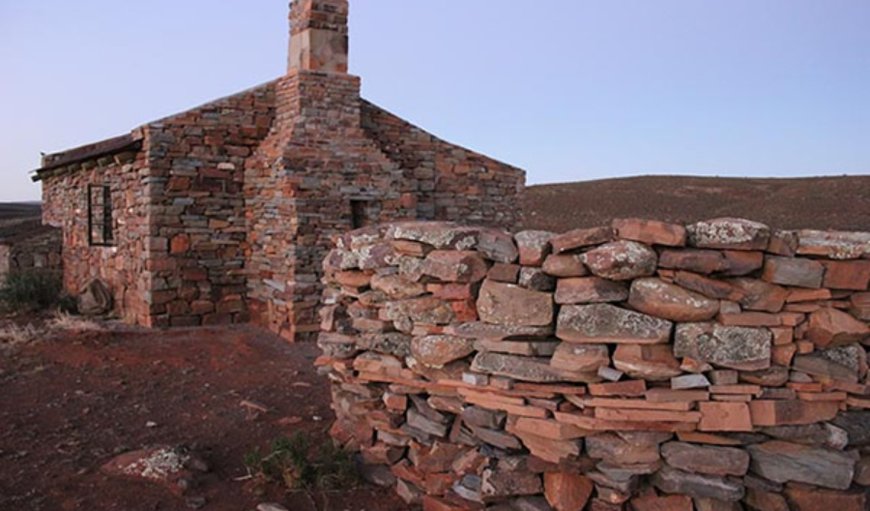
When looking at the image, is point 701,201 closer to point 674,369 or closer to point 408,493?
point 408,493

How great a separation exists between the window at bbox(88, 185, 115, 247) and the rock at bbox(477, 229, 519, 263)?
10.4 meters

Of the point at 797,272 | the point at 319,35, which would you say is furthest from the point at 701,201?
the point at 797,272

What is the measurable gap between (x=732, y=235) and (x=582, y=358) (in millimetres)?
1089

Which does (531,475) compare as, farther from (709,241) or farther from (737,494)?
(709,241)

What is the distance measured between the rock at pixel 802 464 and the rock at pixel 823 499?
0.04m

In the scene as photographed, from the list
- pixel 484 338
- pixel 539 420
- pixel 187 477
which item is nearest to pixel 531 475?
pixel 539 420

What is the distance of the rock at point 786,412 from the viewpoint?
4102mm

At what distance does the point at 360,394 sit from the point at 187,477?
1413 mm

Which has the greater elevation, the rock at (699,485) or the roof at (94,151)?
the roof at (94,151)

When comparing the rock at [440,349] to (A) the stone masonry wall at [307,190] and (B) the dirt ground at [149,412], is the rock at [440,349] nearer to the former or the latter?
(B) the dirt ground at [149,412]

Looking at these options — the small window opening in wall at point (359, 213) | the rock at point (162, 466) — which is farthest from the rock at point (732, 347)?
the small window opening in wall at point (359, 213)

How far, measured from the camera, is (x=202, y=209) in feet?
38.3

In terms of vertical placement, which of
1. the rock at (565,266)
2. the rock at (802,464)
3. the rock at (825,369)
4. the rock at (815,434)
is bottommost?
the rock at (802,464)

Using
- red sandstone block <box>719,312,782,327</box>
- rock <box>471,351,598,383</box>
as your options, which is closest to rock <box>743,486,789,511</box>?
red sandstone block <box>719,312,782,327</box>
